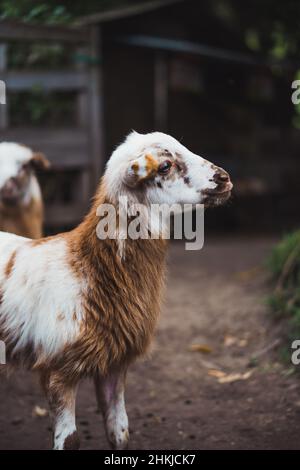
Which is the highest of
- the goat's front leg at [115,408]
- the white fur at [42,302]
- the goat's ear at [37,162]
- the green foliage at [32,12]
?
the green foliage at [32,12]

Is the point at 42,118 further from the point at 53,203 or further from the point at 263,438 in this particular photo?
the point at 263,438

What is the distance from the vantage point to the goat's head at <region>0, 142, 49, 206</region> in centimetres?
513

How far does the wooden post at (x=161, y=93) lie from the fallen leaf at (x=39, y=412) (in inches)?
283

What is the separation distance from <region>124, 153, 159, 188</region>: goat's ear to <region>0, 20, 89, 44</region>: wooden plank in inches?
159

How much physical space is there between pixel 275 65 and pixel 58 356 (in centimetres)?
734

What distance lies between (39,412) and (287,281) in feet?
8.91

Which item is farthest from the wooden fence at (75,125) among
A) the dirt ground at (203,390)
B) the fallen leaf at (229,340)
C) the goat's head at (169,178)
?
the goat's head at (169,178)

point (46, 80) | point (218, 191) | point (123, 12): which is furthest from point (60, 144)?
point (218, 191)

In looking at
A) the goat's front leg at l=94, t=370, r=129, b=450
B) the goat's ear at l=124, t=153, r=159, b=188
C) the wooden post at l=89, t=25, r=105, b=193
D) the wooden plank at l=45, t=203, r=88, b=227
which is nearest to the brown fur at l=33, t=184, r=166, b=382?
the goat's front leg at l=94, t=370, r=129, b=450

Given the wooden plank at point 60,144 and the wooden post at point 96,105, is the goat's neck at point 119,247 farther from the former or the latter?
the wooden post at point 96,105

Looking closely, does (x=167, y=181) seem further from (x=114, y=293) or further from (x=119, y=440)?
(x=119, y=440)

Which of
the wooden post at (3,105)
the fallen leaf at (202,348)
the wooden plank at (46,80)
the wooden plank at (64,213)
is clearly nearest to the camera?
the fallen leaf at (202,348)

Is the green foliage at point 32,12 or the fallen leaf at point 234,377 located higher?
the green foliage at point 32,12

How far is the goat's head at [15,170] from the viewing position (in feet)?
16.8
